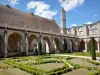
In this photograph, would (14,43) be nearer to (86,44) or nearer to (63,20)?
(86,44)

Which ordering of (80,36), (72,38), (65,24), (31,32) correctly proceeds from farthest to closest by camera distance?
(65,24) → (80,36) → (72,38) → (31,32)

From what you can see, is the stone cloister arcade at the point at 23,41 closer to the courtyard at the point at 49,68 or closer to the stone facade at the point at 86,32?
the stone facade at the point at 86,32

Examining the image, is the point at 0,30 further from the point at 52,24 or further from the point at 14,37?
the point at 52,24

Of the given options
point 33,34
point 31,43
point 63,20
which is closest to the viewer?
point 33,34

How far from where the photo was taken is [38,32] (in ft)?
111

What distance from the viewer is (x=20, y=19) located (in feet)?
119

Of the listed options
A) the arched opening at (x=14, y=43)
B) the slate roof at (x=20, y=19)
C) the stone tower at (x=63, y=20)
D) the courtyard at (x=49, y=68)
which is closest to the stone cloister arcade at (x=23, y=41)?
the arched opening at (x=14, y=43)

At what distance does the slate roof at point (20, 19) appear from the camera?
33.3 m

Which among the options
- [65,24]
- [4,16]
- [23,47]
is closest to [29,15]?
[4,16]

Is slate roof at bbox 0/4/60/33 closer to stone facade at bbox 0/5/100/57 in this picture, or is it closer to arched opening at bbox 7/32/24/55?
stone facade at bbox 0/5/100/57

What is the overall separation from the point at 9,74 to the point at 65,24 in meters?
46.8

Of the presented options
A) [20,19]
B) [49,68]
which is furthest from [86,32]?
[49,68]

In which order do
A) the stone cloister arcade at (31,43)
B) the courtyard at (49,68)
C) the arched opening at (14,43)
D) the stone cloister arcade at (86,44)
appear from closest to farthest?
the courtyard at (49,68) → the stone cloister arcade at (31,43) → the arched opening at (14,43) → the stone cloister arcade at (86,44)

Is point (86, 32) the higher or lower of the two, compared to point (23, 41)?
higher
